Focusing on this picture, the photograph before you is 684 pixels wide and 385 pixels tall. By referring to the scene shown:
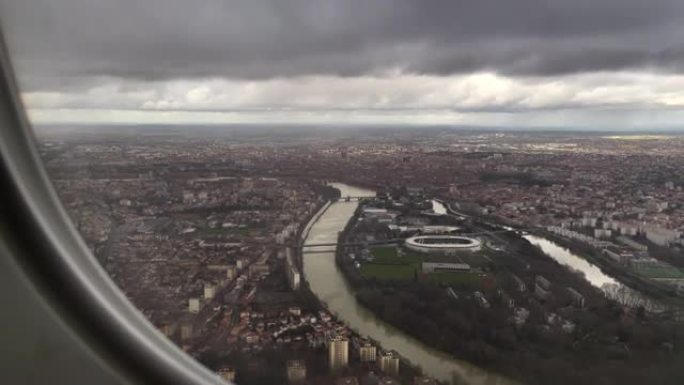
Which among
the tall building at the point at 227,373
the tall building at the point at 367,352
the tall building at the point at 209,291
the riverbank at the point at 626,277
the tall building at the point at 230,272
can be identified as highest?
the riverbank at the point at 626,277

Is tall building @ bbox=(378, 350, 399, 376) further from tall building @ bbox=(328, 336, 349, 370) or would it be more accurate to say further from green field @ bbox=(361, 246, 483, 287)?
green field @ bbox=(361, 246, 483, 287)

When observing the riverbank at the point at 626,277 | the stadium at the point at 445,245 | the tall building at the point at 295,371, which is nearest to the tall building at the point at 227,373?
the tall building at the point at 295,371

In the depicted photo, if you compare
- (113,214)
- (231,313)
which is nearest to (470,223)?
(231,313)

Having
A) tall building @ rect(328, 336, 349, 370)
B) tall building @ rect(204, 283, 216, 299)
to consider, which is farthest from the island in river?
tall building @ rect(204, 283, 216, 299)

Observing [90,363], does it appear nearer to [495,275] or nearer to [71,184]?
[71,184]

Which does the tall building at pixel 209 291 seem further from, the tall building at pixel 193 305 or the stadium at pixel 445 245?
the stadium at pixel 445 245
